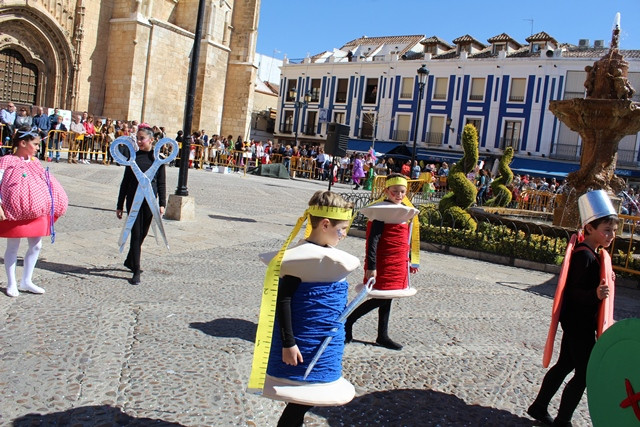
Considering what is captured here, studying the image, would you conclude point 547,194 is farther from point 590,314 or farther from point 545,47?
point 545,47

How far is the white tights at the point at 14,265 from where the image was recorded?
15.5 ft

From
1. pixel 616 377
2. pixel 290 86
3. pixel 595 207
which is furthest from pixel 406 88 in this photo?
pixel 616 377

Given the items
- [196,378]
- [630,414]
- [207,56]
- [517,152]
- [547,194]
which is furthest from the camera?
[517,152]

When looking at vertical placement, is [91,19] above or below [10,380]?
above

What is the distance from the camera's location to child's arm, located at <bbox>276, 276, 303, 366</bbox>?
247 cm

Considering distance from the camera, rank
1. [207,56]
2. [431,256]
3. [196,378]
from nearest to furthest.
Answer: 1. [196,378]
2. [431,256]
3. [207,56]

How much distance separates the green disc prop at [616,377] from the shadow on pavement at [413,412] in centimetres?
86

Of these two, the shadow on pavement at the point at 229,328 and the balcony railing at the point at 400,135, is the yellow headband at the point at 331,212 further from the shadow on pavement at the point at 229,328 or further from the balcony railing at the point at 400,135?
the balcony railing at the point at 400,135

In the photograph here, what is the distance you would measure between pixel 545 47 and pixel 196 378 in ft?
134

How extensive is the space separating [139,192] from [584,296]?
4342 millimetres

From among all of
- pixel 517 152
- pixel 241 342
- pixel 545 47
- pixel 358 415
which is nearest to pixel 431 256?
pixel 241 342

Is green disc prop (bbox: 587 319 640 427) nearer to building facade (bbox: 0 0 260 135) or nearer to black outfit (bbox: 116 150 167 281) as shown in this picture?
black outfit (bbox: 116 150 167 281)

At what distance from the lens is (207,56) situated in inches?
1030

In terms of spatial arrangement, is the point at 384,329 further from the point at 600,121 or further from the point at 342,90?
the point at 342,90
